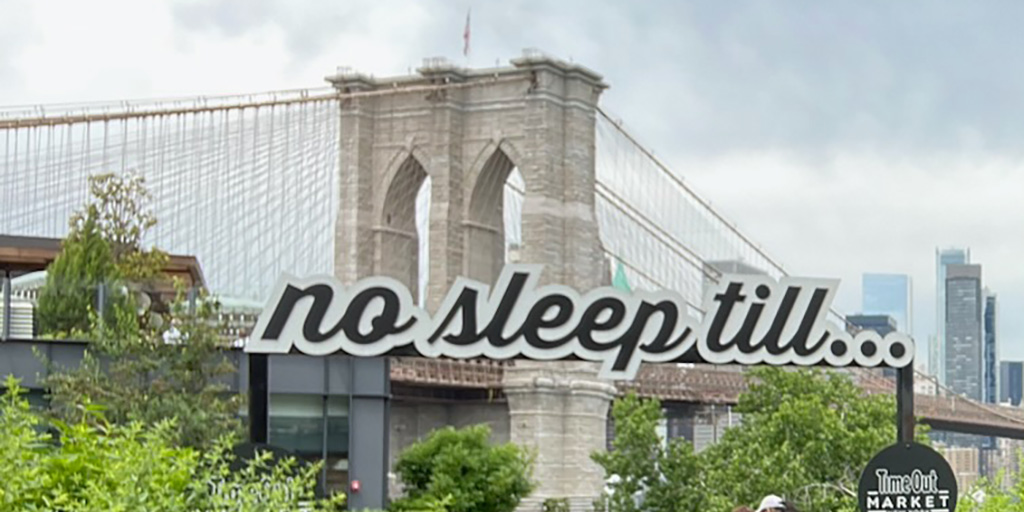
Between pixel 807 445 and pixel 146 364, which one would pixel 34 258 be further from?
pixel 807 445

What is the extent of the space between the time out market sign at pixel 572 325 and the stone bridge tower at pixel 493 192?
50707mm

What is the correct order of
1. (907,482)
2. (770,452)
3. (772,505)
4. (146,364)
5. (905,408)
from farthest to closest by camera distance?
(770,452) < (146,364) < (905,408) < (907,482) < (772,505)

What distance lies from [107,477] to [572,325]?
441 inches

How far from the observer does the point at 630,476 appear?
54.1 metres

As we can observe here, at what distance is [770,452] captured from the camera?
151ft

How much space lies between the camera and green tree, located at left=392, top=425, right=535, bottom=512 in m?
50.8

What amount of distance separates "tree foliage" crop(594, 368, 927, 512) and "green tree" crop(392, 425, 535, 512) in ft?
12.0

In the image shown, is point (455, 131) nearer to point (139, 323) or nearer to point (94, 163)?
point (94, 163)

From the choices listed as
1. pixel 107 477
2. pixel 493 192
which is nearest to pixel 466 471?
pixel 493 192

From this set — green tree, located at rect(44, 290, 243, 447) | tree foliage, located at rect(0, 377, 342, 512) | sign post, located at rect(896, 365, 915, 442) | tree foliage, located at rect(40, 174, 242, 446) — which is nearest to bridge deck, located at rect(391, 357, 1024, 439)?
tree foliage, located at rect(40, 174, 242, 446)

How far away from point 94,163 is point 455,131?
1776 centimetres

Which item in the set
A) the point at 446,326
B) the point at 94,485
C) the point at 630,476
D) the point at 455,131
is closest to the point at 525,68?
the point at 455,131

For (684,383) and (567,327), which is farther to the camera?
(684,383)

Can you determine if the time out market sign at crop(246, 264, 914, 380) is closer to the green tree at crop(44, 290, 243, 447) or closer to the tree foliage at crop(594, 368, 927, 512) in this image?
the green tree at crop(44, 290, 243, 447)
